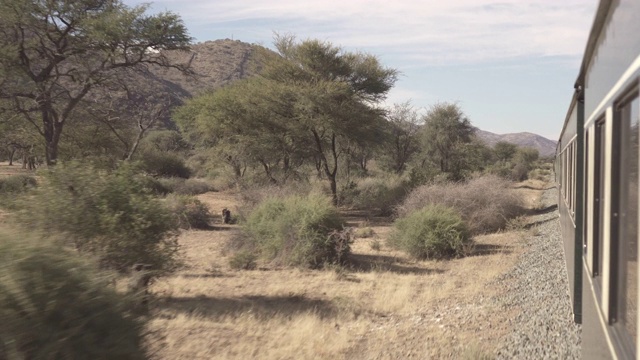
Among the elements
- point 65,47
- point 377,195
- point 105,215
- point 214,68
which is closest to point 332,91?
point 377,195

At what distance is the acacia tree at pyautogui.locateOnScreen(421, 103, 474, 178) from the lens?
41.5 meters

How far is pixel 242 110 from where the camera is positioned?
86.2ft

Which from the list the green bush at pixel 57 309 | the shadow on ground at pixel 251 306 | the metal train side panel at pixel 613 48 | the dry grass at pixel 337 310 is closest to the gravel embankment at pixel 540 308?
the dry grass at pixel 337 310

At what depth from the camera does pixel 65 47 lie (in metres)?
19.5

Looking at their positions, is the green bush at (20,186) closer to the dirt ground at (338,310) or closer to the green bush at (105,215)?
the green bush at (105,215)

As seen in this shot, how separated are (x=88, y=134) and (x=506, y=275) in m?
19.8

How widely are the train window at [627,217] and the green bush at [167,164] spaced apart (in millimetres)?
37845

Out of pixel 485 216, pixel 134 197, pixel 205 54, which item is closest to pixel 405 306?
pixel 134 197

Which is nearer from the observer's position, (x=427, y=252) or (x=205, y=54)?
(x=427, y=252)

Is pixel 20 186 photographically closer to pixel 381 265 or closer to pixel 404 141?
pixel 381 265

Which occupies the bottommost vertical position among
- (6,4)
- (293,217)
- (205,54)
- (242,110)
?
(293,217)

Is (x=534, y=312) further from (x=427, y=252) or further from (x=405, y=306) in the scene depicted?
(x=427, y=252)

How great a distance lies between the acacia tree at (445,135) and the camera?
136ft

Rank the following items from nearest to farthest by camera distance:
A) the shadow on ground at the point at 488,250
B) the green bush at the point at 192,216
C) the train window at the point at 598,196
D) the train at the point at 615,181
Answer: the train at the point at 615,181, the train window at the point at 598,196, the shadow on ground at the point at 488,250, the green bush at the point at 192,216
